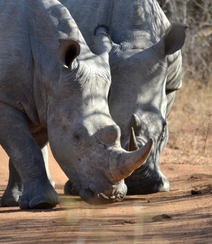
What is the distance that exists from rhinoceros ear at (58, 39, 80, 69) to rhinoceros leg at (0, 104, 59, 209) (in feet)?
2.35

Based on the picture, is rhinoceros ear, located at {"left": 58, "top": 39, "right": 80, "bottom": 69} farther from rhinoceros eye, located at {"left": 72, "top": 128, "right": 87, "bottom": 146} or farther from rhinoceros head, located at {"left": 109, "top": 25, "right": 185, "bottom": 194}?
rhinoceros head, located at {"left": 109, "top": 25, "right": 185, "bottom": 194}

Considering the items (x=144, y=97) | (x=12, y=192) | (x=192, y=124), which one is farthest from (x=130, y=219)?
(x=192, y=124)

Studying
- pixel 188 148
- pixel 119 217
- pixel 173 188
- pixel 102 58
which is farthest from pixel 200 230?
pixel 188 148

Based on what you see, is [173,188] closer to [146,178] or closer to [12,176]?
[146,178]

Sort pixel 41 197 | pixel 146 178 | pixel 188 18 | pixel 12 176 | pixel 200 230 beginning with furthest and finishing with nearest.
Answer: pixel 188 18, pixel 12 176, pixel 146 178, pixel 41 197, pixel 200 230

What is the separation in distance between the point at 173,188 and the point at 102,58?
1810 mm

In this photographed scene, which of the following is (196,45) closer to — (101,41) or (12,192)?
(101,41)

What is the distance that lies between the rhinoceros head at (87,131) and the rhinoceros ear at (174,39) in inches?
40.6

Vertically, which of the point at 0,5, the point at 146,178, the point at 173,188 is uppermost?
the point at 0,5

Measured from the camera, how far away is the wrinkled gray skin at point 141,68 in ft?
27.5

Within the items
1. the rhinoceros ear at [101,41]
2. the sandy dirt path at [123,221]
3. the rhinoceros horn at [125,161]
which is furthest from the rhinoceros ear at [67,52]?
the sandy dirt path at [123,221]

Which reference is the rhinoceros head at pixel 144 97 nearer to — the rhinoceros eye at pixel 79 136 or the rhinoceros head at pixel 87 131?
the rhinoceros head at pixel 87 131

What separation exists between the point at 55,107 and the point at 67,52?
1.58ft

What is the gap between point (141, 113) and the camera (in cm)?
843
